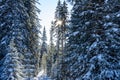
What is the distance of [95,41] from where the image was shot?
1428 centimetres

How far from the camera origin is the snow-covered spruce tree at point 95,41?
45.0ft

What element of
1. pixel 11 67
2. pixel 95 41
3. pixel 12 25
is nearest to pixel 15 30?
pixel 12 25

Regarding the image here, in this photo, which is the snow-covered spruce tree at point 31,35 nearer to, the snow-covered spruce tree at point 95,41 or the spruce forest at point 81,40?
the spruce forest at point 81,40

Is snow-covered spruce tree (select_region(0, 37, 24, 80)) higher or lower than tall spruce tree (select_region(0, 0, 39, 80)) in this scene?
lower

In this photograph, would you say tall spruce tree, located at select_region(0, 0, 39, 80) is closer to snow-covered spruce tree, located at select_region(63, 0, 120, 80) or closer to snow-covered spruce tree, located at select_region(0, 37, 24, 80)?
snow-covered spruce tree, located at select_region(0, 37, 24, 80)

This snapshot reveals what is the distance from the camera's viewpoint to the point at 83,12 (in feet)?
50.4

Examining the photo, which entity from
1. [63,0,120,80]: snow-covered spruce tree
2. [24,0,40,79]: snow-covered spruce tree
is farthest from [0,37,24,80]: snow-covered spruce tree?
[63,0,120,80]: snow-covered spruce tree

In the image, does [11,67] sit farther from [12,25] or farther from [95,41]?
[95,41]

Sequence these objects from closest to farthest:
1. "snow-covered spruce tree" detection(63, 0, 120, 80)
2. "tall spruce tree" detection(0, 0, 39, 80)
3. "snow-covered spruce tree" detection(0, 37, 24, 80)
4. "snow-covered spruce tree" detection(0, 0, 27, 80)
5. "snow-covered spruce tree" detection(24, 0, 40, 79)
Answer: "snow-covered spruce tree" detection(63, 0, 120, 80)
"snow-covered spruce tree" detection(0, 37, 24, 80)
"tall spruce tree" detection(0, 0, 39, 80)
"snow-covered spruce tree" detection(0, 0, 27, 80)
"snow-covered spruce tree" detection(24, 0, 40, 79)

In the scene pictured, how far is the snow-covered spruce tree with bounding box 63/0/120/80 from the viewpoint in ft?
45.0

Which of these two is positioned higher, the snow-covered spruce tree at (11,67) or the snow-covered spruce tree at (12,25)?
the snow-covered spruce tree at (12,25)

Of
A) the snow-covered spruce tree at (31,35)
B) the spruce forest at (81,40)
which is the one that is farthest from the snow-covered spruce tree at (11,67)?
the snow-covered spruce tree at (31,35)

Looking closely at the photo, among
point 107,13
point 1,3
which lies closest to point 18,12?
point 1,3

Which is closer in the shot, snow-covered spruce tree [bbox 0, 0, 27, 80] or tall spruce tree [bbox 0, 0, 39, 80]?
tall spruce tree [bbox 0, 0, 39, 80]
